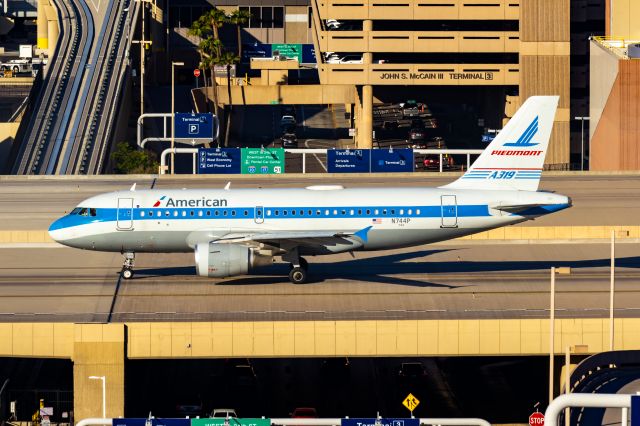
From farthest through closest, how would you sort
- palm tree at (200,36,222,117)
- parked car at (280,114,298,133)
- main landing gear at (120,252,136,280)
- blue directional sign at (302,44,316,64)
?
blue directional sign at (302,44,316,64), palm tree at (200,36,222,117), parked car at (280,114,298,133), main landing gear at (120,252,136,280)

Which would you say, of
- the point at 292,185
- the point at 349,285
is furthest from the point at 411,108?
the point at 349,285

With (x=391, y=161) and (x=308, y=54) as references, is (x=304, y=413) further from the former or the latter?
(x=308, y=54)

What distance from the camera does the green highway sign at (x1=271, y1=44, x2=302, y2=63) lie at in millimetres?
187375

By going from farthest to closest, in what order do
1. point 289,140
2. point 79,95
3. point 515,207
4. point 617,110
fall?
point 289,140 < point 79,95 < point 617,110 < point 515,207

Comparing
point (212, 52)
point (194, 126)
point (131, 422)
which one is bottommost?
point (131, 422)

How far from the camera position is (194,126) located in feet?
385

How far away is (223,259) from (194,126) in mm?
60434

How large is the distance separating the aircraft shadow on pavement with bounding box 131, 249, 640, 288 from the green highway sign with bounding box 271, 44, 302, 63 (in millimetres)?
118627

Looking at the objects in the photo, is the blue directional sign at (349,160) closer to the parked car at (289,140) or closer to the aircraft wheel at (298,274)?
the aircraft wheel at (298,274)

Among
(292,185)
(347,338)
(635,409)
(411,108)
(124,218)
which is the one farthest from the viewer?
(411,108)

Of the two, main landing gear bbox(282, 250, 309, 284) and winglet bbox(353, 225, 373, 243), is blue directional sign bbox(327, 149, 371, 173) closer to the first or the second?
main landing gear bbox(282, 250, 309, 284)

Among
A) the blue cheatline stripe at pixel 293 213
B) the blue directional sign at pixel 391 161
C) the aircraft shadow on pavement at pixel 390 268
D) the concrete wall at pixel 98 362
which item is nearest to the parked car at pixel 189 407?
the concrete wall at pixel 98 362

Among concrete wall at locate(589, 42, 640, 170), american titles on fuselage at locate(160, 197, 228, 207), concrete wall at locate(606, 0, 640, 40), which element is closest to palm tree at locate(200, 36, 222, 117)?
concrete wall at locate(606, 0, 640, 40)

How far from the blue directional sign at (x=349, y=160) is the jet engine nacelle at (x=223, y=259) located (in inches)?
1733
